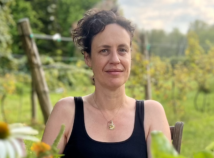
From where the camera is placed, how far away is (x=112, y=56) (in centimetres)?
137

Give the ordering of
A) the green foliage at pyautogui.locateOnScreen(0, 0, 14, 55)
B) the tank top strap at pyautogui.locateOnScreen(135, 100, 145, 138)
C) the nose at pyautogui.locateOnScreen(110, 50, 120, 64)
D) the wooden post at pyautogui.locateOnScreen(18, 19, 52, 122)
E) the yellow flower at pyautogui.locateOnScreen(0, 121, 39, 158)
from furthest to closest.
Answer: the green foliage at pyautogui.locateOnScreen(0, 0, 14, 55) → the wooden post at pyautogui.locateOnScreen(18, 19, 52, 122) → the tank top strap at pyautogui.locateOnScreen(135, 100, 145, 138) → the nose at pyautogui.locateOnScreen(110, 50, 120, 64) → the yellow flower at pyautogui.locateOnScreen(0, 121, 39, 158)

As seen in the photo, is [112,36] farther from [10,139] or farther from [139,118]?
[10,139]

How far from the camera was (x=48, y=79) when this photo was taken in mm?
7773

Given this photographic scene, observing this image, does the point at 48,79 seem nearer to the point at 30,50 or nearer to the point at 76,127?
the point at 30,50

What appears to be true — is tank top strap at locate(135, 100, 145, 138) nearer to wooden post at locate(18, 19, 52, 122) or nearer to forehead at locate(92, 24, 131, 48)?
forehead at locate(92, 24, 131, 48)

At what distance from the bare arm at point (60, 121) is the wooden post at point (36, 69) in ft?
8.79

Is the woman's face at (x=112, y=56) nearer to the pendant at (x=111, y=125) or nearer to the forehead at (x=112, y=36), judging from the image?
the forehead at (x=112, y=36)

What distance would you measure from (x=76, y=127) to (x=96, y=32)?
0.42 m

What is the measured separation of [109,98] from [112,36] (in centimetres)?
30

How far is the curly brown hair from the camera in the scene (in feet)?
4.84

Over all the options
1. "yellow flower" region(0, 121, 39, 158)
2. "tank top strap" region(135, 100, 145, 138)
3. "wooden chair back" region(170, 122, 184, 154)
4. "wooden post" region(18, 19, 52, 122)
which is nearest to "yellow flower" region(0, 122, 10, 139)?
"yellow flower" region(0, 121, 39, 158)

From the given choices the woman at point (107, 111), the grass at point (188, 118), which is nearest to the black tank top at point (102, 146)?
the woman at point (107, 111)

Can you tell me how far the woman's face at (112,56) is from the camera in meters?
1.38

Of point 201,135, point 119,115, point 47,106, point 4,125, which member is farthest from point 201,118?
point 4,125
